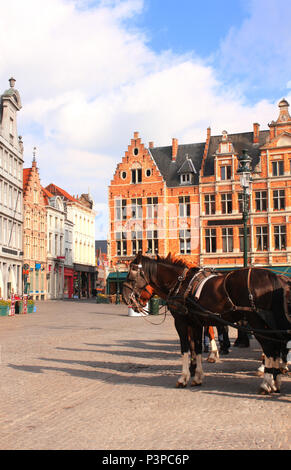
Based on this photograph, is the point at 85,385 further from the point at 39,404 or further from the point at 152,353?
the point at 152,353

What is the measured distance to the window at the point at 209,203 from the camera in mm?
47031

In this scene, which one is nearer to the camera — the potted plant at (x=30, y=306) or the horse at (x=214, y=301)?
the horse at (x=214, y=301)

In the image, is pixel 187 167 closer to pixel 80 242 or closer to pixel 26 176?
pixel 26 176

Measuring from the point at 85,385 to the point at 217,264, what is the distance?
38.6 m

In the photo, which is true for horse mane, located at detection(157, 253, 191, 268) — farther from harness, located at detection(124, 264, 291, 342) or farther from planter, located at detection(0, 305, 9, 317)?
planter, located at detection(0, 305, 9, 317)

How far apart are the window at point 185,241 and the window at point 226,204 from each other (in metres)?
3.74

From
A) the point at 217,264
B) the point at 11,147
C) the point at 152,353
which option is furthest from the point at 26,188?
the point at 152,353

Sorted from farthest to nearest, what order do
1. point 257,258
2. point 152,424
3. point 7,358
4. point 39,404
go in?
point 257,258
point 7,358
point 39,404
point 152,424

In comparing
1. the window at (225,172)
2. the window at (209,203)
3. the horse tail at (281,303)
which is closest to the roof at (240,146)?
the window at (225,172)

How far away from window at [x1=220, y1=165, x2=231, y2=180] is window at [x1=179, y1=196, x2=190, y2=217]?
147 inches

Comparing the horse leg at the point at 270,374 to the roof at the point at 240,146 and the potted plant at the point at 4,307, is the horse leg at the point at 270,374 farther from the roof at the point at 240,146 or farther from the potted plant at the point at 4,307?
the roof at the point at 240,146

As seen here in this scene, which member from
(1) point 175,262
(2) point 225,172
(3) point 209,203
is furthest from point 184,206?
(1) point 175,262

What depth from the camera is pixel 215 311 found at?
7938mm

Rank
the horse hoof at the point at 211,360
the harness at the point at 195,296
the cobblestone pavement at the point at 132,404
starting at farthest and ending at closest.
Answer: the horse hoof at the point at 211,360 → the harness at the point at 195,296 → the cobblestone pavement at the point at 132,404
